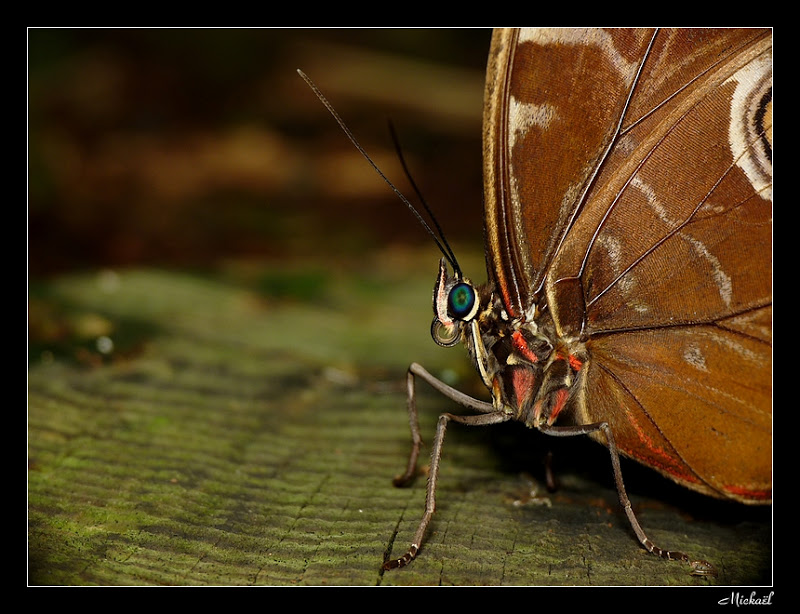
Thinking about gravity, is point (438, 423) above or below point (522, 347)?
below

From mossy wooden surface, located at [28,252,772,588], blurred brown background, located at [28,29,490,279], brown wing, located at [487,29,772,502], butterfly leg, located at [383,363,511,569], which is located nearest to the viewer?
mossy wooden surface, located at [28,252,772,588]

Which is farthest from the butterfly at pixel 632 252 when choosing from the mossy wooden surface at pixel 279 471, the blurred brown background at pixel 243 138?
the blurred brown background at pixel 243 138

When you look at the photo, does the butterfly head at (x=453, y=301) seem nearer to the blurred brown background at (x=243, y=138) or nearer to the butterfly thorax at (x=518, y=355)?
the butterfly thorax at (x=518, y=355)

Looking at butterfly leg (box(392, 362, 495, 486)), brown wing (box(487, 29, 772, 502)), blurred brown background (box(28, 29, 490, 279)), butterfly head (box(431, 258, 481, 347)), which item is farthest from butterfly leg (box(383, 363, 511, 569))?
blurred brown background (box(28, 29, 490, 279))

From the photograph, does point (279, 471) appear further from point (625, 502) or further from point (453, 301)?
point (625, 502)

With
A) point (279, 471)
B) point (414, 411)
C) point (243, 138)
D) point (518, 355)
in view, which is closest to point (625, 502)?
point (518, 355)

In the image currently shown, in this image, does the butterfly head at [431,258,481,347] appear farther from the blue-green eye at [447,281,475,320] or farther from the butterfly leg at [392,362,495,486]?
the butterfly leg at [392,362,495,486]
